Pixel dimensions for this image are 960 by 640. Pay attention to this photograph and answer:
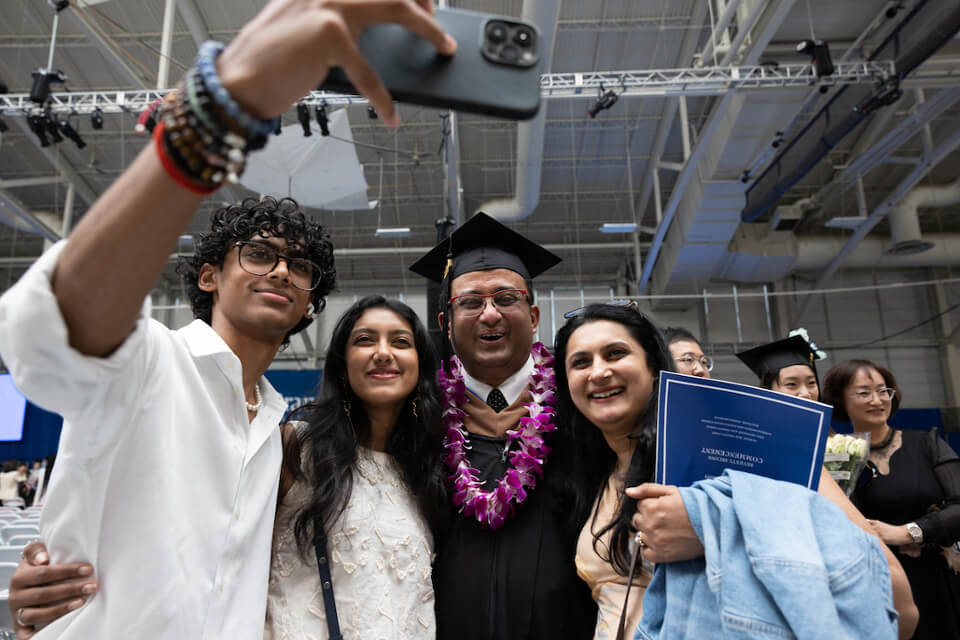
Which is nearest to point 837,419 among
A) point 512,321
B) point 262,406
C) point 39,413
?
point 512,321

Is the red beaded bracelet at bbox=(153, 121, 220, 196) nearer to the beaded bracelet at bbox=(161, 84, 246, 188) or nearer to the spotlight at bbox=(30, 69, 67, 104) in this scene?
the beaded bracelet at bbox=(161, 84, 246, 188)

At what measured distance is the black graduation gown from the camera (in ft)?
5.76

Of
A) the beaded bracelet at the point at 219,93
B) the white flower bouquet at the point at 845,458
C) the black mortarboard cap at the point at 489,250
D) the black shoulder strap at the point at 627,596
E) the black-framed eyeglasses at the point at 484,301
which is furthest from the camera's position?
the black mortarboard cap at the point at 489,250

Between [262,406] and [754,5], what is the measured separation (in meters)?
5.94

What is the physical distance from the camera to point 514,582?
180 cm

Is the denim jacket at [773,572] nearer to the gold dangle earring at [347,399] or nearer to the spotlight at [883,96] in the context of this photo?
the gold dangle earring at [347,399]

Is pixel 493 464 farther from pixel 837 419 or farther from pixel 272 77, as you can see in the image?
pixel 837 419

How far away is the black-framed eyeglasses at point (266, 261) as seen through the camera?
163cm

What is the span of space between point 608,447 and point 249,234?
3.89 feet

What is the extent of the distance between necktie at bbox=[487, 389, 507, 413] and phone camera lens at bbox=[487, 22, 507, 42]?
1.73m

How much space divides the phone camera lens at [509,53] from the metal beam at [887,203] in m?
9.31

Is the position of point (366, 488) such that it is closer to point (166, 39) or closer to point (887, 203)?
point (166, 39)

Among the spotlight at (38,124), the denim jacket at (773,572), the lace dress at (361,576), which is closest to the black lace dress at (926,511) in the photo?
the denim jacket at (773,572)

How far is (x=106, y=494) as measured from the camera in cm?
111
